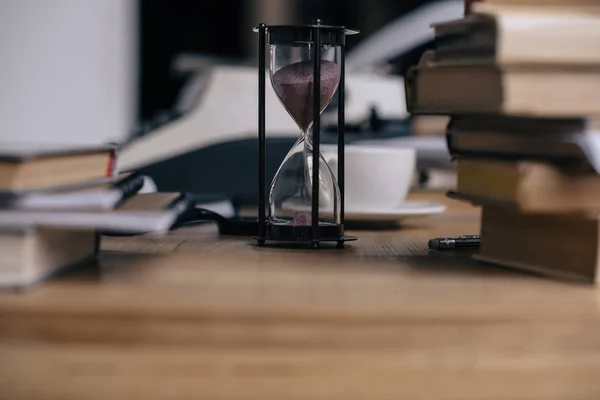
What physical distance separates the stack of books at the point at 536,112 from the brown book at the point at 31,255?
27 centimetres

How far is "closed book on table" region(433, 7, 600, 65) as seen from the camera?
555 mm

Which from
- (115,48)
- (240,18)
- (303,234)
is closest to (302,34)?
(303,234)

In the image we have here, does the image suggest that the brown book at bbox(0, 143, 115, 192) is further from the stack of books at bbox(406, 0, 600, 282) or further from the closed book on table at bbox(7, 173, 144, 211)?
the stack of books at bbox(406, 0, 600, 282)

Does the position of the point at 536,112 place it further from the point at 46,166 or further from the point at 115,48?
the point at 115,48

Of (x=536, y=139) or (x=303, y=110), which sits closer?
(x=536, y=139)

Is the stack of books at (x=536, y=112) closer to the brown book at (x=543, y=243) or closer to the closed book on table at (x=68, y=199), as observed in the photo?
the brown book at (x=543, y=243)

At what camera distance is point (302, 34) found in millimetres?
722

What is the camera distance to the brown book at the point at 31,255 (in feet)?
1.74

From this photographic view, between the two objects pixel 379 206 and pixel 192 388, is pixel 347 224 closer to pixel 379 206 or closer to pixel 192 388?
pixel 379 206

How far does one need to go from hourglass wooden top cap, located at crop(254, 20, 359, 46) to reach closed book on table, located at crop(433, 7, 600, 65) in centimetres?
16

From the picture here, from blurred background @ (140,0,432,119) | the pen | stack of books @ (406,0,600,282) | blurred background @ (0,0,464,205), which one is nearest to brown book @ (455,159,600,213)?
stack of books @ (406,0,600,282)

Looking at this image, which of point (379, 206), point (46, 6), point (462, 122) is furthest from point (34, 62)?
point (462, 122)

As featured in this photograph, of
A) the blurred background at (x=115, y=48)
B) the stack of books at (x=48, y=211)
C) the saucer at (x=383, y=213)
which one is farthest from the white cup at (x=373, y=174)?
the blurred background at (x=115, y=48)

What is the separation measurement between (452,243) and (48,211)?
34cm
